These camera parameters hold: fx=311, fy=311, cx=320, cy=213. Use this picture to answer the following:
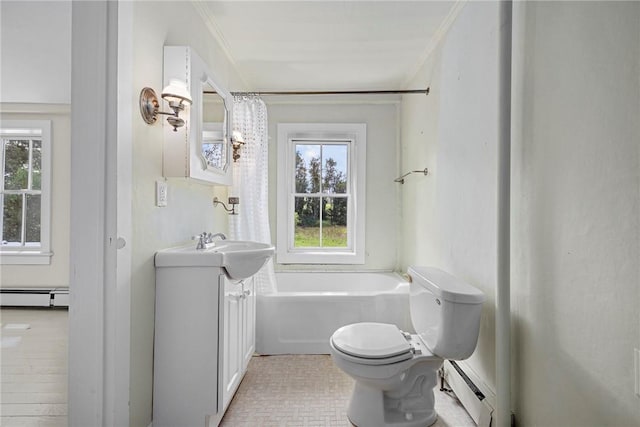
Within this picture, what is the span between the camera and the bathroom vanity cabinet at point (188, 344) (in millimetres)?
1456

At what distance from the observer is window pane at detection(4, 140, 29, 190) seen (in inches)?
132

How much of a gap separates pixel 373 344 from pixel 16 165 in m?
4.16

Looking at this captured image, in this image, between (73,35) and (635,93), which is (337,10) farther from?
(635,93)

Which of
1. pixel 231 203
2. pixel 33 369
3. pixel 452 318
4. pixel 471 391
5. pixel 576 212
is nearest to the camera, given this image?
pixel 576 212

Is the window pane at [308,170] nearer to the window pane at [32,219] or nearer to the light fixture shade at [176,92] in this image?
the light fixture shade at [176,92]

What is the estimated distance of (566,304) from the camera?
1.05 m

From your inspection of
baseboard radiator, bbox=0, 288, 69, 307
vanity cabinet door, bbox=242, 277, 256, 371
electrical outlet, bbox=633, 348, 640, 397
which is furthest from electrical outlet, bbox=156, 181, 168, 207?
baseboard radiator, bbox=0, 288, 69, 307

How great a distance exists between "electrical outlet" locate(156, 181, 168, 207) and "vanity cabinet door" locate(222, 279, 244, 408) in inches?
19.3

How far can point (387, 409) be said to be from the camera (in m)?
1.59

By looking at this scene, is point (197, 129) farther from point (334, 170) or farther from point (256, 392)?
point (334, 170)

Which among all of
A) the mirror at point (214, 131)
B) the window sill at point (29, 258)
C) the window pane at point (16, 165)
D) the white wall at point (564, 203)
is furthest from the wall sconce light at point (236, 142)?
the window pane at point (16, 165)

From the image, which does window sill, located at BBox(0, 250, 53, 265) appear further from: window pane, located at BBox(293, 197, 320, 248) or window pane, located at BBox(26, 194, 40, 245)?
window pane, located at BBox(293, 197, 320, 248)

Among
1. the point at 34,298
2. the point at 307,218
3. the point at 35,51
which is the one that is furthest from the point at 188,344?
the point at 34,298

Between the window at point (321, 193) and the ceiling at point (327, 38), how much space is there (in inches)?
20.6
